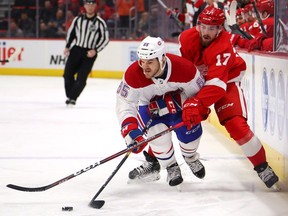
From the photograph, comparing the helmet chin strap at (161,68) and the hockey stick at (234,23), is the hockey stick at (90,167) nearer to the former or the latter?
the helmet chin strap at (161,68)

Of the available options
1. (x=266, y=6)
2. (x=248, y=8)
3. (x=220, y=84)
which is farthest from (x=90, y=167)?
(x=248, y=8)

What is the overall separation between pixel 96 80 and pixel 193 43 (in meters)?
8.39

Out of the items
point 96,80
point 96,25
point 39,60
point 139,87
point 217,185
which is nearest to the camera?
point 139,87

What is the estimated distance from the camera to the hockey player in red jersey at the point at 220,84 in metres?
4.05

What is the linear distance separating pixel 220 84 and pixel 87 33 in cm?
483

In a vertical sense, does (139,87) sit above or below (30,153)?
above

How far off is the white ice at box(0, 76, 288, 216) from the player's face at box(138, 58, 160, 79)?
631 millimetres

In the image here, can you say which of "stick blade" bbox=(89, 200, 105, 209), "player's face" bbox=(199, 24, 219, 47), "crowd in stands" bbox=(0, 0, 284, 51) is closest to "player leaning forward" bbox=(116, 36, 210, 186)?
"player's face" bbox=(199, 24, 219, 47)

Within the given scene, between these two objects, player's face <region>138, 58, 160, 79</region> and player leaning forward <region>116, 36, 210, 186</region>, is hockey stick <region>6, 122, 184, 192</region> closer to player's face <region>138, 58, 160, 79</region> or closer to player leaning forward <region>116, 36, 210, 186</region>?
player leaning forward <region>116, 36, 210, 186</region>

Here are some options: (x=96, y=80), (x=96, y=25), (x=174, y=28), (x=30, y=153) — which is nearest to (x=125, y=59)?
(x=96, y=80)

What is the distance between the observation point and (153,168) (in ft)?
14.5

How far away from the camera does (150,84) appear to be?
157 inches

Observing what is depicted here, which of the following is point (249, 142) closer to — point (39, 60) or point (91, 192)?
point (91, 192)

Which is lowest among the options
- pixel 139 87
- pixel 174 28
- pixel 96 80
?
pixel 96 80
